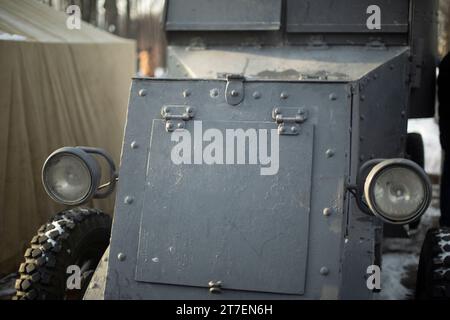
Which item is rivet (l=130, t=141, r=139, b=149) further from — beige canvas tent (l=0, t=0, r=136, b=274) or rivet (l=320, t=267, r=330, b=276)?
beige canvas tent (l=0, t=0, r=136, b=274)

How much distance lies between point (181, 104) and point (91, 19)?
16487mm

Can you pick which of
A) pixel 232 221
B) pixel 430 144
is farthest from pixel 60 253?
pixel 430 144

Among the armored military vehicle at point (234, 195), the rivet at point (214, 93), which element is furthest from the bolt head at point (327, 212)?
the rivet at point (214, 93)

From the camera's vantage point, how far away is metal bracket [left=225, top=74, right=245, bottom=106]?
2861 mm

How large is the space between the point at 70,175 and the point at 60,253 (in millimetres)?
481

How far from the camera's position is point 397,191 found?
260 cm

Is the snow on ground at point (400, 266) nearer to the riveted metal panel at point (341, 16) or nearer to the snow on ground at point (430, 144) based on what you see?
the riveted metal panel at point (341, 16)

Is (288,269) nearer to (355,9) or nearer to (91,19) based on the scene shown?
(355,9)

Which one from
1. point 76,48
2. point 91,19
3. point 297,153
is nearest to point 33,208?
point 76,48

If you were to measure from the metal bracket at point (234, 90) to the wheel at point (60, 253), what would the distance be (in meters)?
1.11

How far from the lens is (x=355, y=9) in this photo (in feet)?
13.2

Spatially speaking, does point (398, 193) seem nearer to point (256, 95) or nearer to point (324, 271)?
point (324, 271)

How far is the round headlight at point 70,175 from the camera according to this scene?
291cm

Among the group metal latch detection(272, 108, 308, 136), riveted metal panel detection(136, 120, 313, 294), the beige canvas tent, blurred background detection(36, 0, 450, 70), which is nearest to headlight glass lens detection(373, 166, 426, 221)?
riveted metal panel detection(136, 120, 313, 294)
